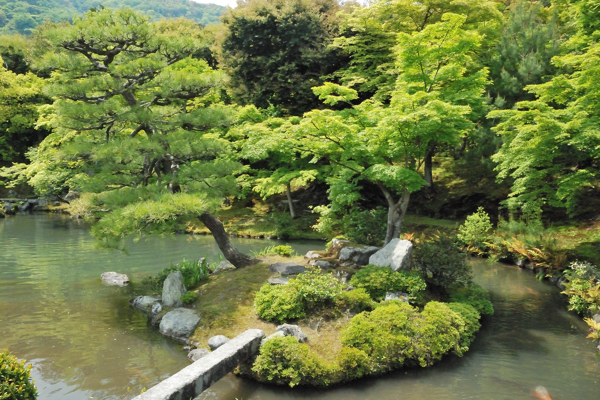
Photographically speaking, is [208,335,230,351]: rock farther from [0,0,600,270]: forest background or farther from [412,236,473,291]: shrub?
[412,236,473,291]: shrub

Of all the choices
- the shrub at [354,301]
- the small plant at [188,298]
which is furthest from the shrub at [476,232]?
the small plant at [188,298]

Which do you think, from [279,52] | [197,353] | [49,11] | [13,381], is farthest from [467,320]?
[49,11]

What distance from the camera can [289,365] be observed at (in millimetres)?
6801

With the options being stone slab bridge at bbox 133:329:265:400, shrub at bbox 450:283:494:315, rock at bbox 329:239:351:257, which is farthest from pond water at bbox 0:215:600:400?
rock at bbox 329:239:351:257

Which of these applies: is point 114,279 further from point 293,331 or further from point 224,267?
point 293,331

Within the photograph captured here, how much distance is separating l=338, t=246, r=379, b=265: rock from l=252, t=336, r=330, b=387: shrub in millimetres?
4896

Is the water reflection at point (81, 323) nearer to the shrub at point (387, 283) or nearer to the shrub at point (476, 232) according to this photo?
the shrub at point (387, 283)

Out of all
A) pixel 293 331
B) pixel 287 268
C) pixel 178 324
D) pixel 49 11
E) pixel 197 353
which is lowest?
pixel 197 353

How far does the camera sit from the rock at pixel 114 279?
12.5 meters

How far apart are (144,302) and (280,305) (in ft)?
12.9

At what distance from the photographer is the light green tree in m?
8.93

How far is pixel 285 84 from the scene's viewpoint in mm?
23938

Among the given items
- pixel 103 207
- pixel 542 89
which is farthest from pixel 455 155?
pixel 103 207

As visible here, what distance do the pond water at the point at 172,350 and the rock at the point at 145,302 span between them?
0.20 m
